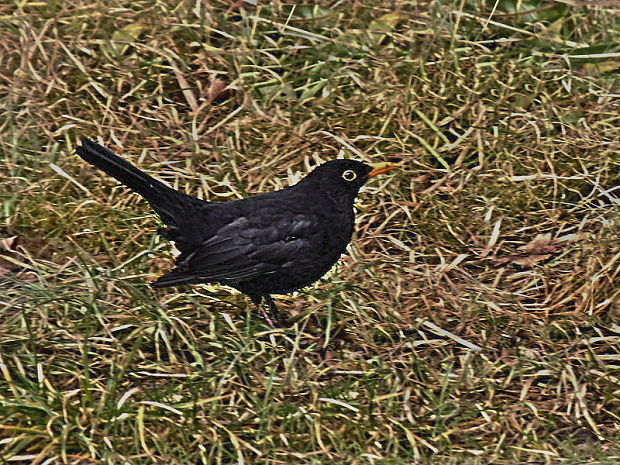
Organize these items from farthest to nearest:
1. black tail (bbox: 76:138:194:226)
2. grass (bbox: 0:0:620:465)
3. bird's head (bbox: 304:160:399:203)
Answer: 1. bird's head (bbox: 304:160:399:203)
2. black tail (bbox: 76:138:194:226)
3. grass (bbox: 0:0:620:465)

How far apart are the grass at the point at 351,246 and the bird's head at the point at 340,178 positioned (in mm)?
452

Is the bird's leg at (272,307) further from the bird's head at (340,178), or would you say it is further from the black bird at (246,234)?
the bird's head at (340,178)

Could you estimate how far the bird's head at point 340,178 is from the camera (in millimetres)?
4953

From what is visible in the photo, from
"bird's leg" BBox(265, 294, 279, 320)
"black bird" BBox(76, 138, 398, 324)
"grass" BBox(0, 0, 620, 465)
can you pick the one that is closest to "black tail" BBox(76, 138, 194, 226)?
"black bird" BBox(76, 138, 398, 324)

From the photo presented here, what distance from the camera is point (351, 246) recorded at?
5430 mm

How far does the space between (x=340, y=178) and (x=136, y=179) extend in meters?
0.94

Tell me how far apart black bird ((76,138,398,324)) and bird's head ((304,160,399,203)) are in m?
0.11

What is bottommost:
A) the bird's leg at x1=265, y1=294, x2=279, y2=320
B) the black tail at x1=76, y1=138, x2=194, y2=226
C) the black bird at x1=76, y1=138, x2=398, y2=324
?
the bird's leg at x1=265, y1=294, x2=279, y2=320

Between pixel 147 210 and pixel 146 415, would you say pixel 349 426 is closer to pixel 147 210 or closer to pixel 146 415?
pixel 146 415

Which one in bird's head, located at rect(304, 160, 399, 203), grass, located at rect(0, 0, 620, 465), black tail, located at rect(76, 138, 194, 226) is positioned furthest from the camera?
bird's head, located at rect(304, 160, 399, 203)

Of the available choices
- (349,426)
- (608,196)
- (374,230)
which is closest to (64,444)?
(349,426)

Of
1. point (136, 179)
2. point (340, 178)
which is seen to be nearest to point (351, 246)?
point (340, 178)

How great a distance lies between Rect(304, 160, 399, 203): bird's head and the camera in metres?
4.95

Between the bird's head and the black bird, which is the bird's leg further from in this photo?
the bird's head
